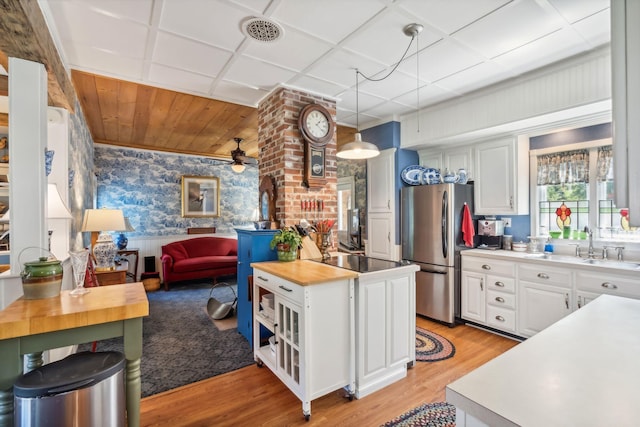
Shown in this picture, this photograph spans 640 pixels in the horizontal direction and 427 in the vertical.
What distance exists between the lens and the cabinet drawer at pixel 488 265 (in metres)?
3.13

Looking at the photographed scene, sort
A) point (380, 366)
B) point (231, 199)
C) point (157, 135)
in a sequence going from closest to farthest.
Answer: point (380, 366)
point (157, 135)
point (231, 199)

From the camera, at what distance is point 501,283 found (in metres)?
3.18

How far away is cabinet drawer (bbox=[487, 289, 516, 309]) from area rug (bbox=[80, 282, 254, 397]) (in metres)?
2.55

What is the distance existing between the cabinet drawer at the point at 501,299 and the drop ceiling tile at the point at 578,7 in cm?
243

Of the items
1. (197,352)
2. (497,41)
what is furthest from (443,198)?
(197,352)

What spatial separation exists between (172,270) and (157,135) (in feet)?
7.68

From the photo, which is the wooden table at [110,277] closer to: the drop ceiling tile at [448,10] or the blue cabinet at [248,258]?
the blue cabinet at [248,258]

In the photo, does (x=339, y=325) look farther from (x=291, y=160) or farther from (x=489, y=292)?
(x=489, y=292)

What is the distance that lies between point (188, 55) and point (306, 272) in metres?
2.01

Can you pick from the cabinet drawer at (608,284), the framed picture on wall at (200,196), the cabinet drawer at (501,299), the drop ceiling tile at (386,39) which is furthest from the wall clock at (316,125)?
the framed picture on wall at (200,196)

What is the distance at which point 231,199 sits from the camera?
6781 mm

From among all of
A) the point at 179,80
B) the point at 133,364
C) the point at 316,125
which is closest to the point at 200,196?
the point at 179,80

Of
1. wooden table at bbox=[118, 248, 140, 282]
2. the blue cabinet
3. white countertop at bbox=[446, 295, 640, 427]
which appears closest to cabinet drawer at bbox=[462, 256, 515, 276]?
white countertop at bbox=[446, 295, 640, 427]

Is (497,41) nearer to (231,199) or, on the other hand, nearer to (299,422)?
(299,422)
